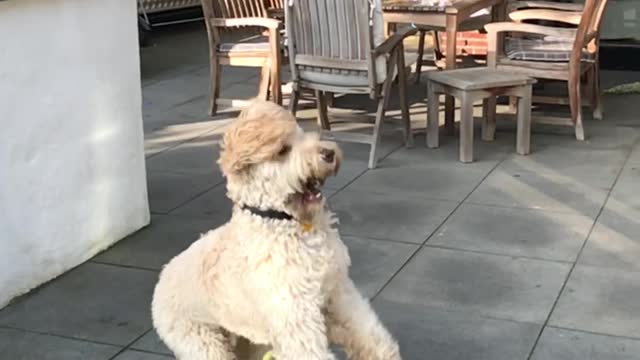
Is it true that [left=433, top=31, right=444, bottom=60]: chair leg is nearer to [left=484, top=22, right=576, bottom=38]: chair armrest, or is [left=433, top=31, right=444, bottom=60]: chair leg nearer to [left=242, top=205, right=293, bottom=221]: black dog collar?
[left=484, top=22, right=576, bottom=38]: chair armrest

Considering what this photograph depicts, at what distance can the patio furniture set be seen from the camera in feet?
20.3

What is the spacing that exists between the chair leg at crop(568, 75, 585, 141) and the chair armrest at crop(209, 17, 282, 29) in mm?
2202

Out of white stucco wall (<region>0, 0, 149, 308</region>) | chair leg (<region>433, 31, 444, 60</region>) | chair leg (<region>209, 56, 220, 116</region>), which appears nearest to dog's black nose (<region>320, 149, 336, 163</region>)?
white stucco wall (<region>0, 0, 149, 308</region>)

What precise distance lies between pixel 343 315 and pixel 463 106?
3467 mm

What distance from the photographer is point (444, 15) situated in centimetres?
682

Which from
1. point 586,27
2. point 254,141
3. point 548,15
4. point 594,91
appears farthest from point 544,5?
point 254,141

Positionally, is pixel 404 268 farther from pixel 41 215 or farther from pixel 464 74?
pixel 464 74

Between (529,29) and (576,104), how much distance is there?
2.01 ft

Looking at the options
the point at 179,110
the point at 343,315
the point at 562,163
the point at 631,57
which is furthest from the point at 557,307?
the point at 631,57

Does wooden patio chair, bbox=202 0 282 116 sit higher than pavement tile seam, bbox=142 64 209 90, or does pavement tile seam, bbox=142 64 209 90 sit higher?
wooden patio chair, bbox=202 0 282 116

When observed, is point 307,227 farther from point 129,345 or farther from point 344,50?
point 344,50

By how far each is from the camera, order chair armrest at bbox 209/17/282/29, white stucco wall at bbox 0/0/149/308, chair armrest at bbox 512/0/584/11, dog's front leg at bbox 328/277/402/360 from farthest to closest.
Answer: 1. chair armrest at bbox 512/0/584/11
2. chair armrest at bbox 209/17/282/29
3. white stucco wall at bbox 0/0/149/308
4. dog's front leg at bbox 328/277/402/360

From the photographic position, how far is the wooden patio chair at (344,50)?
241 inches

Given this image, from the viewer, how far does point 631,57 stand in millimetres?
9117
